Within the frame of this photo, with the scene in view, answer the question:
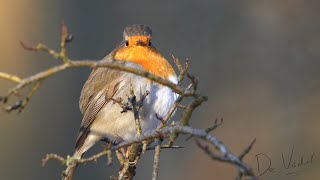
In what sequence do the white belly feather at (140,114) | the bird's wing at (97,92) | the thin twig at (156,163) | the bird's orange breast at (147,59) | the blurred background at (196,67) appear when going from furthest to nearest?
the blurred background at (196,67), the bird's wing at (97,92), the bird's orange breast at (147,59), the white belly feather at (140,114), the thin twig at (156,163)

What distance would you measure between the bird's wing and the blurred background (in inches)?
73.1

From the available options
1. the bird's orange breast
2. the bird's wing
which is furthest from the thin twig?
the bird's wing

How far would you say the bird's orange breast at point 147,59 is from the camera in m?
3.28

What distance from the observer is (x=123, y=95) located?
3.35 meters

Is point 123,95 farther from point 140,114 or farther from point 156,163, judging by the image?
point 156,163

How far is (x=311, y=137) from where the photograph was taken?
16.6 ft

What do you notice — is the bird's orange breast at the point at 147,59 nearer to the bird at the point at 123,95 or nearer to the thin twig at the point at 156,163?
the bird at the point at 123,95

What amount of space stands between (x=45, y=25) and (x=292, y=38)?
2.57m

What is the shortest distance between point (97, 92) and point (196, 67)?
306 centimetres

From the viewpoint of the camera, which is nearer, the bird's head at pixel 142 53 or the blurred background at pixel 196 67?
the bird's head at pixel 142 53

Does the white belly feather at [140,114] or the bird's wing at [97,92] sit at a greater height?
A: the bird's wing at [97,92]

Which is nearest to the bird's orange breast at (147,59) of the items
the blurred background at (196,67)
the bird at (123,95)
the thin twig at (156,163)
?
the bird at (123,95)

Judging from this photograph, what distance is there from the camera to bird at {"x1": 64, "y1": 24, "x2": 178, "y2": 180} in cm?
317

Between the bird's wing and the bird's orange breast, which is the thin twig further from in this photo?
the bird's wing
